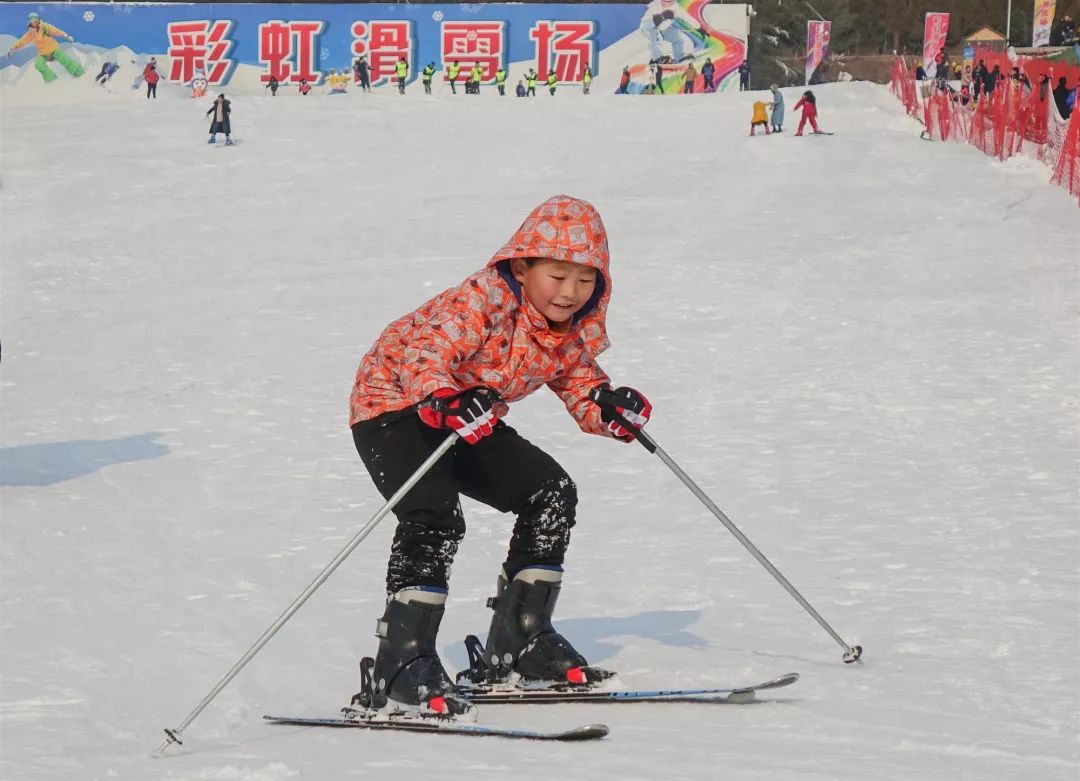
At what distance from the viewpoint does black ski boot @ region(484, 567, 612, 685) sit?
400cm

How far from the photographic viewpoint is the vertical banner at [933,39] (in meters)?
33.0

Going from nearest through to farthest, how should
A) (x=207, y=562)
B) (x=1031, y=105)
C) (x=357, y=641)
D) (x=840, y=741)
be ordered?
(x=840, y=741) < (x=357, y=641) < (x=207, y=562) < (x=1031, y=105)

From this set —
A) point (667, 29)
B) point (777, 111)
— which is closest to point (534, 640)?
point (777, 111)

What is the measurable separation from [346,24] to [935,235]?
25.9 m

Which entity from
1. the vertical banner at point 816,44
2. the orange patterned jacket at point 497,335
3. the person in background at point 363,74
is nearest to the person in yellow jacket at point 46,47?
the person in background at point 363,74

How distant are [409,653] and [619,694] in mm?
549

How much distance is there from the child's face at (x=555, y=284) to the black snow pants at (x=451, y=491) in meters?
0.32

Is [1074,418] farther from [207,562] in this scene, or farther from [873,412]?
[207,562]

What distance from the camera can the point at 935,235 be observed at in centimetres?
1608

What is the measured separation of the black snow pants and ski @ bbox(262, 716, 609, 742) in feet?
1.08

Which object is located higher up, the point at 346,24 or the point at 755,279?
the point at 346,24

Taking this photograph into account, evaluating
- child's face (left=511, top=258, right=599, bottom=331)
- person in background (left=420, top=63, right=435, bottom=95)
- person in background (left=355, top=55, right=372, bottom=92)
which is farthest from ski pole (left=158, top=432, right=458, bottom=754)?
person in background (left=355, top=55, right=372, bottom=92)

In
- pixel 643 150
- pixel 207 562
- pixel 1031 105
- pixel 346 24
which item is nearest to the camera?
pixel 207 562

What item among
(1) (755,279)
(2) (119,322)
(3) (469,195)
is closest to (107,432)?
(2) (119,322)
